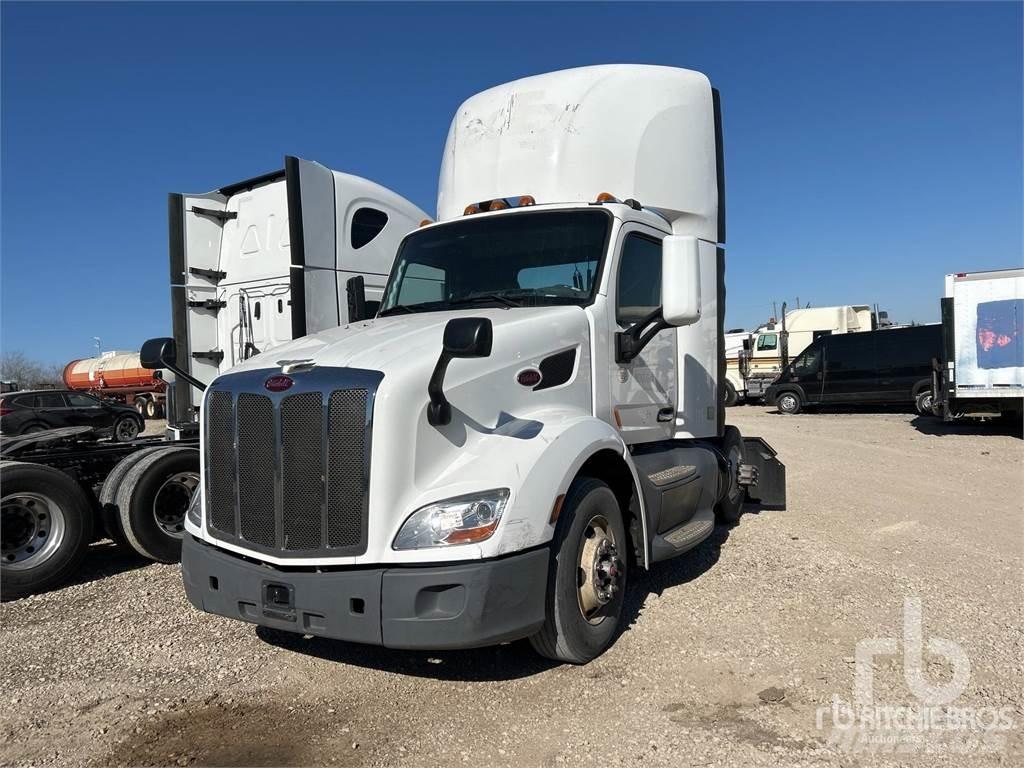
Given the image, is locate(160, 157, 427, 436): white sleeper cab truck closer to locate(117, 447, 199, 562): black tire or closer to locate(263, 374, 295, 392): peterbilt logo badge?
locate(117, 447, 199, 562): black tire

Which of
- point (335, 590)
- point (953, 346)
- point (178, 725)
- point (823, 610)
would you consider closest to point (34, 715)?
point (178, 725)

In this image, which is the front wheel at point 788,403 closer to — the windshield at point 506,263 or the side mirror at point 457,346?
the windshield at point 506,263

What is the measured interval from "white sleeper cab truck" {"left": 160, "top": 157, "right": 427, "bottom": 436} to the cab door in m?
3.25

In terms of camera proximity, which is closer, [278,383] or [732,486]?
[278,383]

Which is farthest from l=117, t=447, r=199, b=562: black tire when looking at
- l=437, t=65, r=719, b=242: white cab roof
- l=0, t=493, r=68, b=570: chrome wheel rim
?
l=437, t=65, r=719, b=242: white cab roof

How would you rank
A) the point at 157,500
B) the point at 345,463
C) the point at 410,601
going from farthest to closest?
the point at 157,500 < the point at 345,463 < the point at 410,601

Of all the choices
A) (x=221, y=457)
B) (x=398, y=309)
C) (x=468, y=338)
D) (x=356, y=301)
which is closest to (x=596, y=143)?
(x=398, y=309)

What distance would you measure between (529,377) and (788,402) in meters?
20.3

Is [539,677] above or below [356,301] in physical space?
below

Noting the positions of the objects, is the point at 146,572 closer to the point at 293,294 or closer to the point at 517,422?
the point at 293,294

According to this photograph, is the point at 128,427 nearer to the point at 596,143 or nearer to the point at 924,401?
the point at 596,143

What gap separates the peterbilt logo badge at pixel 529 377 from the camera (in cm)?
409

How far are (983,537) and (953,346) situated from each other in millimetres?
9561

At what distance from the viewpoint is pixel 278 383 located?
368cm
